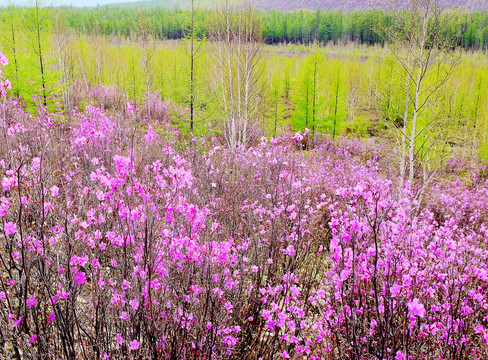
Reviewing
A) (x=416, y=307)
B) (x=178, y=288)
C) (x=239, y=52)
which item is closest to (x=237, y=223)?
(x=178, y=288)

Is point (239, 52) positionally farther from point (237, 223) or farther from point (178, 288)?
point (178, 288)

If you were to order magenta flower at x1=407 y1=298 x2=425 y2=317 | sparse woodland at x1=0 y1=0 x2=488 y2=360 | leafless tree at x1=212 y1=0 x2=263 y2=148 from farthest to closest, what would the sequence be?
leafless tree at x1=212 y1=0 x2=263 y2=148 < sparse woodland at x1=0 y1=0 x2=488 y2=360 < magenta flower at x1=407 y1=298 x2=425 y2=317

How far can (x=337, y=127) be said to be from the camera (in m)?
21.4

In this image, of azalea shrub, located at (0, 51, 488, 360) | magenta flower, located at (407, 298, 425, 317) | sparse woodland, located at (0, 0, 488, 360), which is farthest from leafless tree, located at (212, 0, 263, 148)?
magenta flower, located at (407, 298, 425, 317)

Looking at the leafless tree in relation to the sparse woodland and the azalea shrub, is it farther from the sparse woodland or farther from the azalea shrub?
the azalea shrub

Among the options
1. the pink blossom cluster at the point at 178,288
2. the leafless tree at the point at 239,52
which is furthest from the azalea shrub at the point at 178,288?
the leafless tree at the point at 239,52

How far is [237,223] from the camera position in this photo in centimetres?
486

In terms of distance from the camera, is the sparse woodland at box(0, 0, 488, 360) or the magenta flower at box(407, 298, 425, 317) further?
the sparse woodland at box(0, 0, 488, 360)

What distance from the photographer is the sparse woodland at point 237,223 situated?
215 centimetres

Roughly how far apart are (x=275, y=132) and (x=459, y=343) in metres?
17.6

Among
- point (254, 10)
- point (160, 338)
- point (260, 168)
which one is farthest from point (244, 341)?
point (254, 10)

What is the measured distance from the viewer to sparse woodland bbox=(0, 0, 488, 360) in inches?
84.7

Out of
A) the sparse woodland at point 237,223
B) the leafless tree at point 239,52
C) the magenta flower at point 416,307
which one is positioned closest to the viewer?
the magenta flower at point 416,307

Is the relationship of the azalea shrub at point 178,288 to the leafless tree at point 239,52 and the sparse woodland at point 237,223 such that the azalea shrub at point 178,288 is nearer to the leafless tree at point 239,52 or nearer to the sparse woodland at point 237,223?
the sparse woodland at point 237,223
